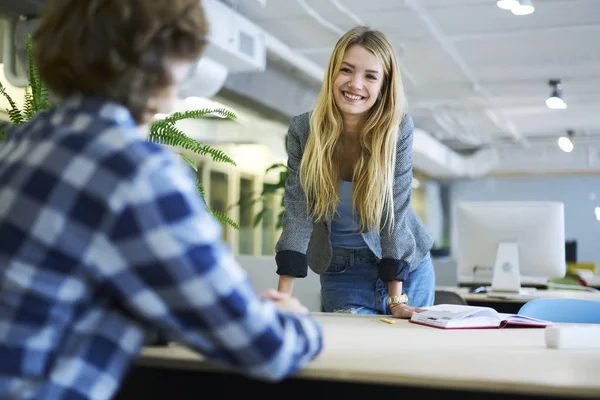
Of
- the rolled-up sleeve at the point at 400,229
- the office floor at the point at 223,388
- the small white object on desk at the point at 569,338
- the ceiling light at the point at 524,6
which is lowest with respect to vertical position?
the office floor at the point at 223,388

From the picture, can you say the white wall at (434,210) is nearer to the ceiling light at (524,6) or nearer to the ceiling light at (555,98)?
the ceiling light at (555,98)

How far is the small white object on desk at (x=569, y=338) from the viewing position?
1519mm

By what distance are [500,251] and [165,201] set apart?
9.92 feet

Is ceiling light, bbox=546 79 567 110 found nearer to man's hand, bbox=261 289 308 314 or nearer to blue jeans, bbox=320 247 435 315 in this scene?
blue jeans, bbox=320 247 435 315

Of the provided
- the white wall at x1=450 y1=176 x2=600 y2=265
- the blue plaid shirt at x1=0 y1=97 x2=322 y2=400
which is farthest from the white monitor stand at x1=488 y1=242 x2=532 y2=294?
the white wall at x1=450 y1=176 x2=600 y2=265

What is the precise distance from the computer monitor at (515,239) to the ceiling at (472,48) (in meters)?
2.48

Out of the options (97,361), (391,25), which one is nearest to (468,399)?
(97,361)

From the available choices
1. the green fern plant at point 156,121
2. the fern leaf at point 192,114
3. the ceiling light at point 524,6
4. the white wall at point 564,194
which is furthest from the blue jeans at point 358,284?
the white wall at point 564,194

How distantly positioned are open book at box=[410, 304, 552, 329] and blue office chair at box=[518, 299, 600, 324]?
525 millimetres

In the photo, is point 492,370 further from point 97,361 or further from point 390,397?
point 97,361

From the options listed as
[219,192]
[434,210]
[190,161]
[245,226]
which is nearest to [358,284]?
[190,161]

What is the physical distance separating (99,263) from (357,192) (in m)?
1.38

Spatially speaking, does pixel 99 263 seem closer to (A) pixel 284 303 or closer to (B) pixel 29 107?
(A) pixel 284 303

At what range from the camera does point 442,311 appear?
1931mm
